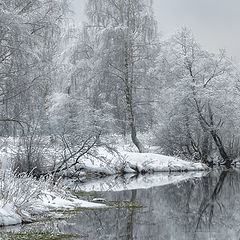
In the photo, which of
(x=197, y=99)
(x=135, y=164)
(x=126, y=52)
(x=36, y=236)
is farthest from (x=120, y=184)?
(x=197, y=99)

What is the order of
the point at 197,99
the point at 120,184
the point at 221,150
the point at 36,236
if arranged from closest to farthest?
the point at 36,236 → the point at 120,184 → the point at 197,99 → the point at 221,150

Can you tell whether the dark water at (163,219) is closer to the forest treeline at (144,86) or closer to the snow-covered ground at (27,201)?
the snow-covered ground at (27,201)

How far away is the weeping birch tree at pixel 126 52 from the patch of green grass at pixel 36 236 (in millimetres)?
18492

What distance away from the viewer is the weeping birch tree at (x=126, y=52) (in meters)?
24.1

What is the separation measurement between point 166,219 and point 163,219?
0.18ft

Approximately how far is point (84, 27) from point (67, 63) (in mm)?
3119

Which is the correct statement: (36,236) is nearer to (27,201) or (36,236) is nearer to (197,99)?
(27,201)

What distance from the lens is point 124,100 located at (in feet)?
85.7

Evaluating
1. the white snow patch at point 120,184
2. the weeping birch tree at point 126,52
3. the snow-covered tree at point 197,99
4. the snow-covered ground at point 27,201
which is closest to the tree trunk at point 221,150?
the snow-covered tree at point 197,99

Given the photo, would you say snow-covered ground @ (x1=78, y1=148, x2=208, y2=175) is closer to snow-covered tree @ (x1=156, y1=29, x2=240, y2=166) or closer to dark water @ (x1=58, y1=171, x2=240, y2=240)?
snow-covered tree @ (x1=156, y1=29, x2=240, y2=166)

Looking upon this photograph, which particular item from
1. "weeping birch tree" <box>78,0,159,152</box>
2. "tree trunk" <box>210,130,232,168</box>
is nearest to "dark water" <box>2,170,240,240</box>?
"weeping birch tree" <box>78,0,159,152</box>

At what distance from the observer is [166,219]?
25.4 feet

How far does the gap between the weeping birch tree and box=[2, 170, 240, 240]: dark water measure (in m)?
13.4

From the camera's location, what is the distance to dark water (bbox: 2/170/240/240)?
6.37 m
